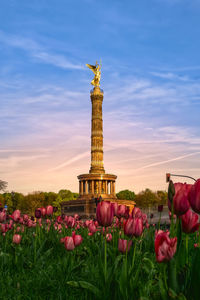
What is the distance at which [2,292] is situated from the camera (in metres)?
3.60

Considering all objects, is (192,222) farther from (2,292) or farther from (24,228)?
(24,228)

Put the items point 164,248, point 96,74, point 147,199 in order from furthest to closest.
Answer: point 147,199 → point 96,74 → point 164,248

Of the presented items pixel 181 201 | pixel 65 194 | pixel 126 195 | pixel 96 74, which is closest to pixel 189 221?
pixel 181 201

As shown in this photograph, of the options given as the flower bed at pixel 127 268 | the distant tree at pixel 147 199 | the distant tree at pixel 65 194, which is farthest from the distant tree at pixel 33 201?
the flower bed at pixel 127 268

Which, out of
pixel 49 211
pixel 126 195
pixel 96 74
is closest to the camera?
pixel 49 211

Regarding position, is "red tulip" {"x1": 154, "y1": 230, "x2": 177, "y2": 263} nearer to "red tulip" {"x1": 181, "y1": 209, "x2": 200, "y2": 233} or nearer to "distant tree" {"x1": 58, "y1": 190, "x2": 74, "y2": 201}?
"red tulip" {"x1": 181, "y1": 209, "x2": 200, "y2": 233}

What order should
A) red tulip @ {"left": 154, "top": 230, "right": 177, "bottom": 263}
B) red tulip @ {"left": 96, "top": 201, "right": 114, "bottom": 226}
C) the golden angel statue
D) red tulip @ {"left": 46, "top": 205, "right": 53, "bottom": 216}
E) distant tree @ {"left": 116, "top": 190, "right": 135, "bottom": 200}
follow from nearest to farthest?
1. red tulip @ {"left": 154, "top": 230, "right": 177, "bottom": 263}
2. red tulip @ {"left": 96, "top": 201, "right": 114, "bottom": 226}
3. red tulip @ {"left": 46, "top": 205, "right": 53, "bottom": 216}
4. the golden angel statue
5. distant tree @ {"left": 116, "top": 190, "right": 135, "bottom": 200}

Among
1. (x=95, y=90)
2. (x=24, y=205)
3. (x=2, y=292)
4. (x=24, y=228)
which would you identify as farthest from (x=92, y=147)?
(x=2, y=292)

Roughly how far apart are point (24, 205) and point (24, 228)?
8193cm

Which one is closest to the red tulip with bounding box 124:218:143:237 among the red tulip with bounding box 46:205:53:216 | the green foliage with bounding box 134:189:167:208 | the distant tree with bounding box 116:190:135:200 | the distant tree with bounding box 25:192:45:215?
the red tulip with bounding box 46:205:53:216

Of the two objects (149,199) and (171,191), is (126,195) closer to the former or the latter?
(149,199)

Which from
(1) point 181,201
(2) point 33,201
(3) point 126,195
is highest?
(3) point 126,195

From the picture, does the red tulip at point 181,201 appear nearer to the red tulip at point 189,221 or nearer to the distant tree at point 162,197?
the red tulip at point 189,221

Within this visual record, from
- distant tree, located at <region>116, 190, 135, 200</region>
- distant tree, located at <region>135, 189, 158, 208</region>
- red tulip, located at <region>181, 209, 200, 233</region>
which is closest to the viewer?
red tulip, located at <region>181, 209, 200, 233</region>
